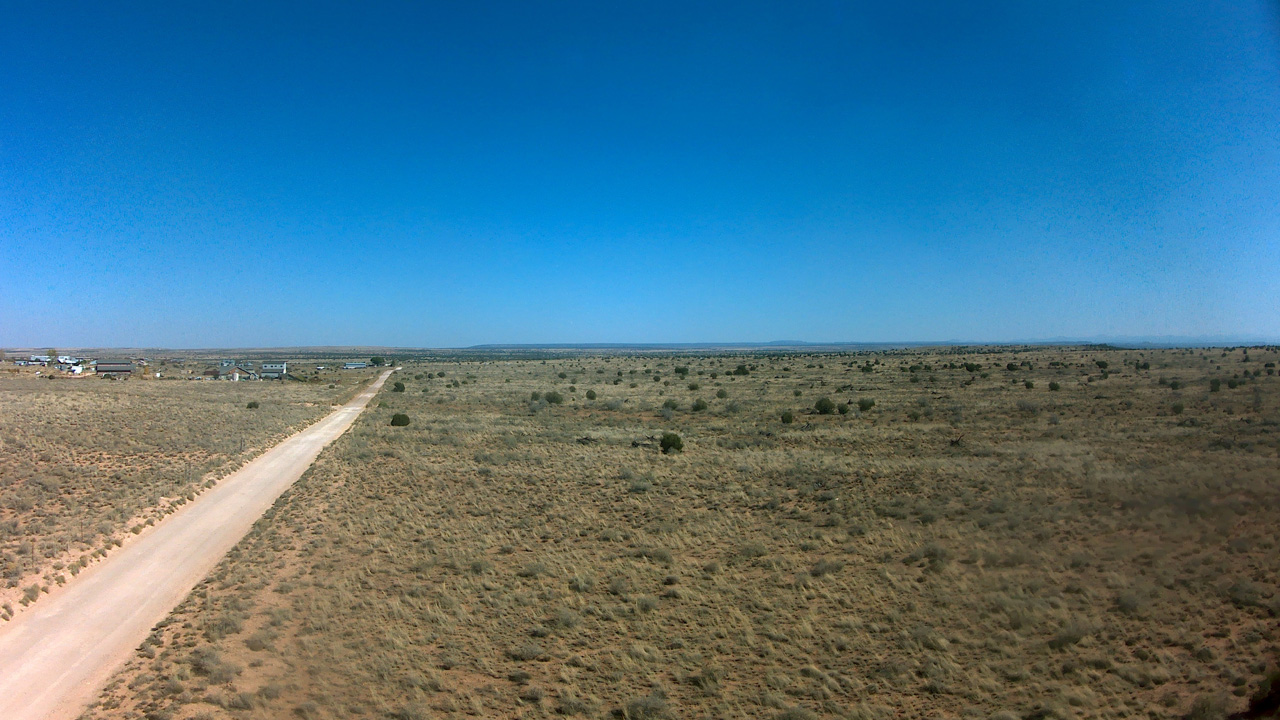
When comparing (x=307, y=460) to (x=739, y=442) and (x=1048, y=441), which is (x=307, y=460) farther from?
(x=1048, y=441)

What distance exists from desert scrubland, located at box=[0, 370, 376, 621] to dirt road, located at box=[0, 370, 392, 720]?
0.69 meters

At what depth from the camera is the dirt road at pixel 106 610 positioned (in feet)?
33.9

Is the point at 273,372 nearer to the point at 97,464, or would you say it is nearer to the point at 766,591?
the point at 97,464

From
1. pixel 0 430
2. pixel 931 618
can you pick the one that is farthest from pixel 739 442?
pixel 0 430

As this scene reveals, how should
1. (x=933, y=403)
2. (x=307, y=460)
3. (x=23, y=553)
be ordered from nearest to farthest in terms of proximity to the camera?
(x=23, y=553), (x=307, y=460), (x=933, y=403)

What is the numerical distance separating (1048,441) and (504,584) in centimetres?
2204

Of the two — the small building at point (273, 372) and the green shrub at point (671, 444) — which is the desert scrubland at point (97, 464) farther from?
the small building at point (273, 372)

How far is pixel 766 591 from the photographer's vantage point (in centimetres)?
1348

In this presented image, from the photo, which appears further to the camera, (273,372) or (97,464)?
(273,372)

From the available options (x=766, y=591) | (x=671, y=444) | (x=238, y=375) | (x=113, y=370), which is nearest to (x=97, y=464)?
(x=671, y=444)

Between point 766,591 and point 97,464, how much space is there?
28.8m

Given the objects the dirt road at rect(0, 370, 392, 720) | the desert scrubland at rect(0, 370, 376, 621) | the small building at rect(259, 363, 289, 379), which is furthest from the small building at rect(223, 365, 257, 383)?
the dirt road at rect(0, 370, 392, 720)

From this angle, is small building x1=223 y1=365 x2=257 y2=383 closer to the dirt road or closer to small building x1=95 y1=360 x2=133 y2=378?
small building x1=95 y1=360 x2=133 y2=378

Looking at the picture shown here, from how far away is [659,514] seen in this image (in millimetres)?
19797
